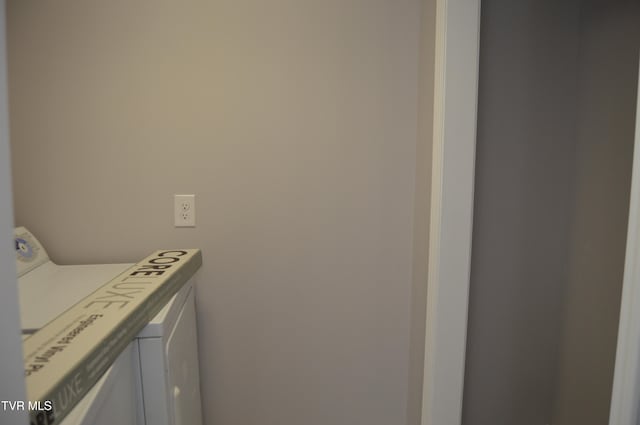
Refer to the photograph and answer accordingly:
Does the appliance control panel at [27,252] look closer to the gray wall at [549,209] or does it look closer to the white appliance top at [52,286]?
the white appliance top at [52,286]

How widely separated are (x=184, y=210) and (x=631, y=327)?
4.31 ft

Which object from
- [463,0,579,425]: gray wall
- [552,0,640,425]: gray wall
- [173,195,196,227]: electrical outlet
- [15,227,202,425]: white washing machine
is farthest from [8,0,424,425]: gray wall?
[552,0,640,425]: gray wall

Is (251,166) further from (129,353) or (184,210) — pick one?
(129,353)

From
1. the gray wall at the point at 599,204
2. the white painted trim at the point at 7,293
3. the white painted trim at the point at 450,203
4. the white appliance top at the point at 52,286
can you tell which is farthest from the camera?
the gray wall at the point at 599,204

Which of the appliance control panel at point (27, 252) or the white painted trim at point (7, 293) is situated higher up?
the white painted trim at point (7, 293)

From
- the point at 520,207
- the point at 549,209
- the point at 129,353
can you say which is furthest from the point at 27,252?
the point at 549,209

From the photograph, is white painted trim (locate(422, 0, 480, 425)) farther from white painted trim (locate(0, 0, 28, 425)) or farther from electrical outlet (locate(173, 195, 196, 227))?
white painted trim (locate(0, 0, 28, 425))

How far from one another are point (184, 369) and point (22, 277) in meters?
0.61

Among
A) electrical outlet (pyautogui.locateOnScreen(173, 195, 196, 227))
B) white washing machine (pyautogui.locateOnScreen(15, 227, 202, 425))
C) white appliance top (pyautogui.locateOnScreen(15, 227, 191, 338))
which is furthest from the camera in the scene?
electrical outlet (pyautogui.locateOnScreen(173, 195, 196, 227))

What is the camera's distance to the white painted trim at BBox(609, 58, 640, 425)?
2.25 ft

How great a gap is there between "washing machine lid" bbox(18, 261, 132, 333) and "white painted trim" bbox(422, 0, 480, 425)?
1046 mm

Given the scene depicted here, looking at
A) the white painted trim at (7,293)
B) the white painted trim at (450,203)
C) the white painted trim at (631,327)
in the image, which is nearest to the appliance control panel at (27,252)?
the white painted trim at (7,293)

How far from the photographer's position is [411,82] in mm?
1416

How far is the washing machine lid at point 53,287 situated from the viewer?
2.89 ft
